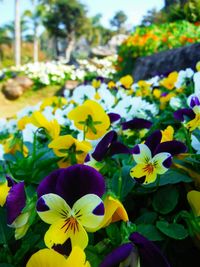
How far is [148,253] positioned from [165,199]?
211 mm

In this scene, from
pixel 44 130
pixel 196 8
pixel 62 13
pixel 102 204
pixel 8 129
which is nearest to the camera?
pixel 102 204

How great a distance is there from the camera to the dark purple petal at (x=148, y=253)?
0.47 metres

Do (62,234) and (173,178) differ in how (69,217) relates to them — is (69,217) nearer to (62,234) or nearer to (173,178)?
(62,234)

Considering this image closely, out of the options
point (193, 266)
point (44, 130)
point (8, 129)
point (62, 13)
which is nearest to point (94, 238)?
point (193, 266)

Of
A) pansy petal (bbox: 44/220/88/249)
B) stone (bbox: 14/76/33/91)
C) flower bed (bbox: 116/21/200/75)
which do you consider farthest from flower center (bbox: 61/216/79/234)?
stone (bbox: 14/76/33/91)

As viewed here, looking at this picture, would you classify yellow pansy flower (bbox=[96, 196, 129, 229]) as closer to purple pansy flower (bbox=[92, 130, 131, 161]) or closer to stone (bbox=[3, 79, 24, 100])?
purple pansy flower (bbox=[92, 130, 131, 161])

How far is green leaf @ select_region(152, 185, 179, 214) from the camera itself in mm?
661

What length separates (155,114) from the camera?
4.84ft

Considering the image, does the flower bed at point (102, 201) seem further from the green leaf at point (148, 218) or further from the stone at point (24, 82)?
the stone at point (24, 82)

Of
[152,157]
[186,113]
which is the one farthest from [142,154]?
[186,113]

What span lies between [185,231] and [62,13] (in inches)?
1372

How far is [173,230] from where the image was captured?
1.93 ft

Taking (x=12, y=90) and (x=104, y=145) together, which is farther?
(x=12, y=90)

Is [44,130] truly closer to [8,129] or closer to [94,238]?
[94,238]
